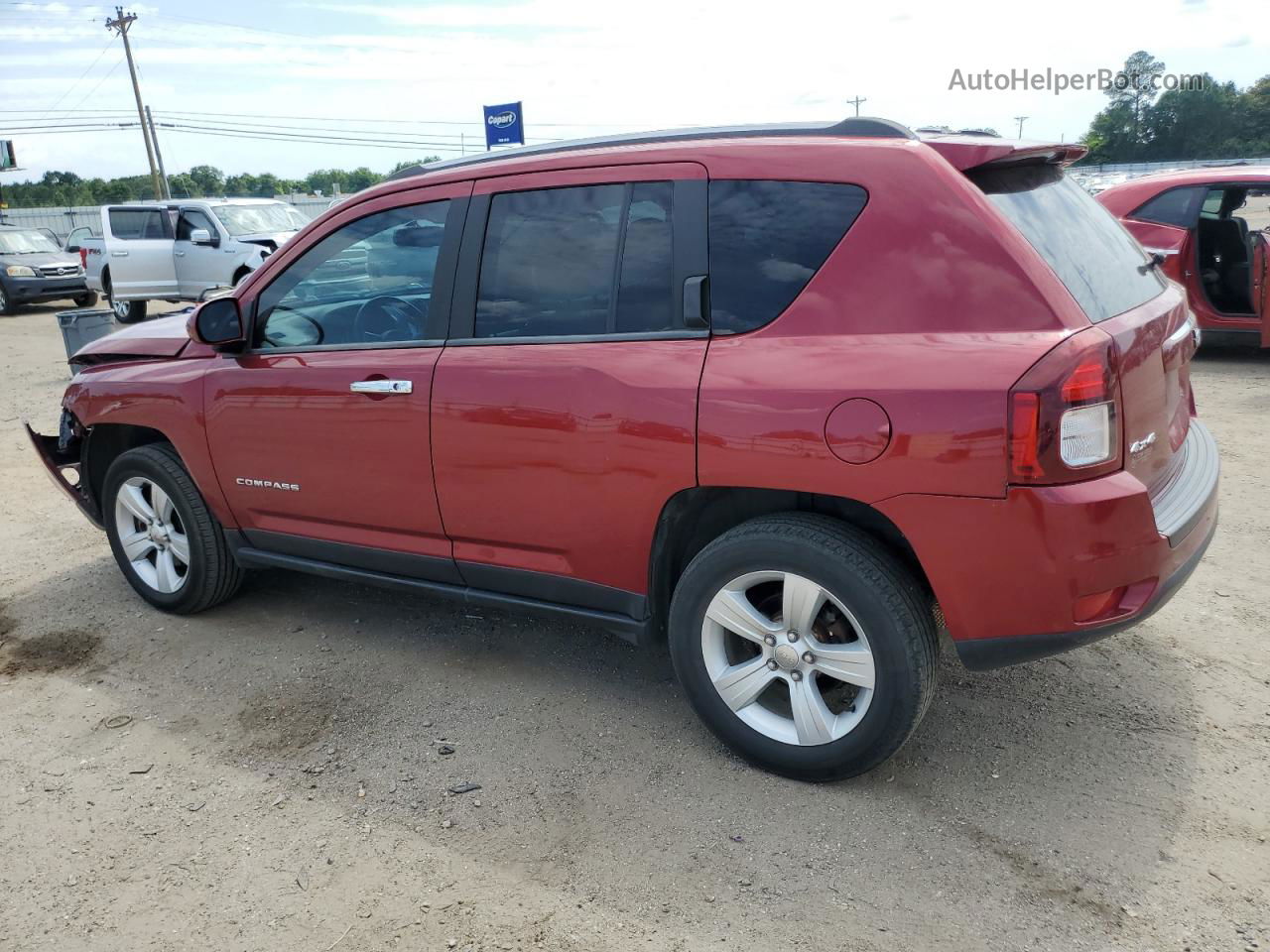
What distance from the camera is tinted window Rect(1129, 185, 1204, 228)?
8.59 m

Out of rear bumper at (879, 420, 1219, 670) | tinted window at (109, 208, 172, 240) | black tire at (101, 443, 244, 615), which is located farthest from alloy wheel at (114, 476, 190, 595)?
tinted window at (109, 208, 172, 240)

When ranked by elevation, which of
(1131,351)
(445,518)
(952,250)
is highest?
(952,250)

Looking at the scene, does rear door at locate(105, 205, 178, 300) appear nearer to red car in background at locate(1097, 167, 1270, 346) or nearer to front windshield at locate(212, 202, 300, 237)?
front windshield at locate(212, 202, 300, 237)

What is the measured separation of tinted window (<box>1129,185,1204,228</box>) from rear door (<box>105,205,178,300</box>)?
45.3 ft

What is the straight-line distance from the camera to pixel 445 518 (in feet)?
12.0

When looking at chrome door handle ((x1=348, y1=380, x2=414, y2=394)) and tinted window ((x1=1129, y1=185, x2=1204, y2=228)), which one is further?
tinted window ((x1=1129, y1=185, x2=1204, y2=228))

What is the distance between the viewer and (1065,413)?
2.53 metres

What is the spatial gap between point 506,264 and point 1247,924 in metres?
2.87

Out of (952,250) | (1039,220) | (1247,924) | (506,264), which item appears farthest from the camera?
(506,264)

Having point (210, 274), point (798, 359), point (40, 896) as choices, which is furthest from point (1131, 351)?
point (210, 274)

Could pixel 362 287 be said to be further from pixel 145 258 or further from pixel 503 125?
pixel 145 258

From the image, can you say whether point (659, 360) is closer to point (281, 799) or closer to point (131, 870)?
point (281, 799)

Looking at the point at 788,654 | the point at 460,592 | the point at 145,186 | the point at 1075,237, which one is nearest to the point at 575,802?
the point at 788,654

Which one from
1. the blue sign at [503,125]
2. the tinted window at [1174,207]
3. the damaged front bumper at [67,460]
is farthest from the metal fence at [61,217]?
the damaged front bumper at [67,460]
